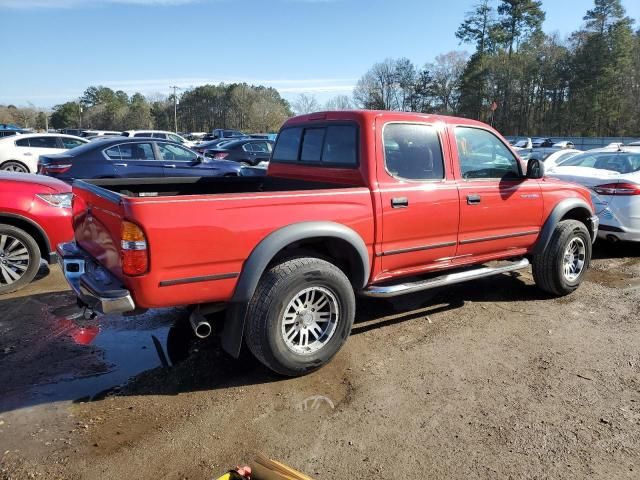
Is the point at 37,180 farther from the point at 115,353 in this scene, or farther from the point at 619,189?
the point at 619,189

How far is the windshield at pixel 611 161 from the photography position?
7.79 m

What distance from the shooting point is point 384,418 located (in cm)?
315

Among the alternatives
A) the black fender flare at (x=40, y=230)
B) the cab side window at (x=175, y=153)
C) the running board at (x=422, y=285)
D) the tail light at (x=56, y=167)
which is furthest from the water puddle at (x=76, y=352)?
the cab side window at (x=175, y=153)

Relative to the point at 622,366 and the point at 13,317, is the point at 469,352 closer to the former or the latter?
the point at 622,366

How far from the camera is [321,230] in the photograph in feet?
11.6

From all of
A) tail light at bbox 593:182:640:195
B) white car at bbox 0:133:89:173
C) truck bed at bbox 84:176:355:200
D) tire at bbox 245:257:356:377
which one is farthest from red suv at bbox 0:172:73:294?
white car at bbox 0:133:89:173

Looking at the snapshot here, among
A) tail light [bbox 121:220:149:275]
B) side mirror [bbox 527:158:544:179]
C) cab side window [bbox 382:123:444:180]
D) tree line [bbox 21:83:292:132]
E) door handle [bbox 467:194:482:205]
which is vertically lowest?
tail light [bbox 121:220:149:275]

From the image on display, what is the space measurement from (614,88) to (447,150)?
59535mm

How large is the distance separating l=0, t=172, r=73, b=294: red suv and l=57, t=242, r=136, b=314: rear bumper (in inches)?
66.8

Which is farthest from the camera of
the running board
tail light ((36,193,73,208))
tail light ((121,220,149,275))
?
tail light ((36,193,73,208))

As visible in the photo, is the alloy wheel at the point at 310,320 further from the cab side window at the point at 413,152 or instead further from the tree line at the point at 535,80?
the tree line at the point at 535,80

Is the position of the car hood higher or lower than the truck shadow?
higher

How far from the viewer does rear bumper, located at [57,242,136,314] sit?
2.98 m

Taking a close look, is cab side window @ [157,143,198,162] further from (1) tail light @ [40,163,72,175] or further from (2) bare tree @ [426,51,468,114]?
(2) bare tree @ [426,51,468,114]
